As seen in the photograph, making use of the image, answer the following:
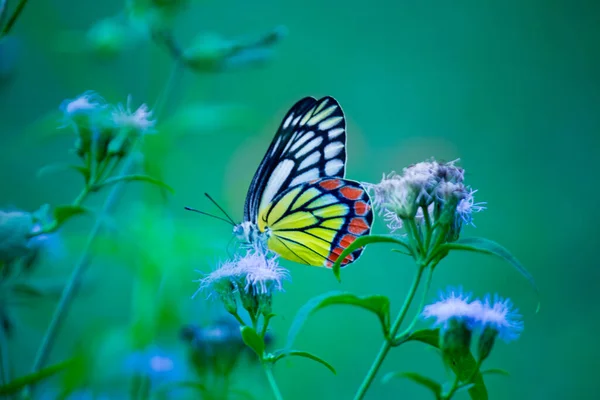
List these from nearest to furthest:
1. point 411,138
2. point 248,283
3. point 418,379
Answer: point 418,379 < point 248,283 < point 411,138

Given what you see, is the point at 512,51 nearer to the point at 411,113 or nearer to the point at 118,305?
the point at 411,113

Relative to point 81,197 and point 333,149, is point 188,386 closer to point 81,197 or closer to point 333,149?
point 81,197

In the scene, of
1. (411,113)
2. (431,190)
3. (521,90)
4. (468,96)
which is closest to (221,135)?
(411,113)

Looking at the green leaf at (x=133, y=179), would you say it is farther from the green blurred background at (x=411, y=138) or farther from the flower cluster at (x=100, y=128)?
the green blurred background at (x=411, y=138)

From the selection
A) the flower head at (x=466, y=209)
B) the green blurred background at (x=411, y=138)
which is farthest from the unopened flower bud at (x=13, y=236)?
the green blurred background at (x=411, y=138)

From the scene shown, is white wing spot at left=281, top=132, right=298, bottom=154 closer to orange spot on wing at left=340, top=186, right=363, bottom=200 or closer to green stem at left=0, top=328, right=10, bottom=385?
orange spot on wing at left=340, top=186, right=363, bottom=200

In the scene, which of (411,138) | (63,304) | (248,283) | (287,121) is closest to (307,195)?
(287,121)

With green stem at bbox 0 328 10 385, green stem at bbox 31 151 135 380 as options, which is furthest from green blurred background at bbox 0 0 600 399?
green stem at bbox 0 328 10 385
